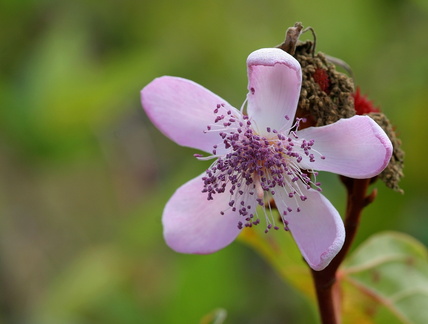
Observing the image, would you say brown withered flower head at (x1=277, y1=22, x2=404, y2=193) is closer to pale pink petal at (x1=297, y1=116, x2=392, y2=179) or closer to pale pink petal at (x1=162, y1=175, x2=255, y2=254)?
pale pink petal at (x1=297, y1=116, x2=392, y2=179)

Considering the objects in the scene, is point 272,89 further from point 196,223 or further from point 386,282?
point 386,282

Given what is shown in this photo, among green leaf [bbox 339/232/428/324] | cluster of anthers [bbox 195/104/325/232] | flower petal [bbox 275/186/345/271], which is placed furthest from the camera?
green leaf [bbox 339/232/428/324]

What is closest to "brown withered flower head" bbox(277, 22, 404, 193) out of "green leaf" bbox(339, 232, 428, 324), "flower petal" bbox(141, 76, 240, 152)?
"flower petal" bbox(141, 76, 240, 152)

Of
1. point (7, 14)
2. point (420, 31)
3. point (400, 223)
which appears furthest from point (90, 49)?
point (400, 223)

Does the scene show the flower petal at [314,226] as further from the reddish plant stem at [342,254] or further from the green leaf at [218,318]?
the green leaf at [218,318]

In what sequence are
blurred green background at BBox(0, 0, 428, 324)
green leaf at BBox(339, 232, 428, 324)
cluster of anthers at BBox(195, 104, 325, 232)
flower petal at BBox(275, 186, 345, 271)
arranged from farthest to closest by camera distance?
blurred green background at BBox(0, 0, 428, 324), green leaf at BBox(339, 232, 428, 324), cluster of anthers at BBox(195, 104, 325, 232), flower petal at BBox(275, 186, 345, 271)

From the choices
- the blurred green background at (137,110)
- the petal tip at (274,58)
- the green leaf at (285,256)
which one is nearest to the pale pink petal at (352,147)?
the petal tip at (274,58)
